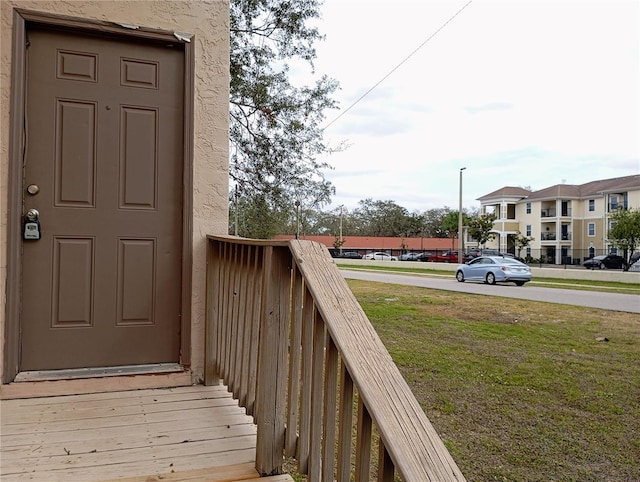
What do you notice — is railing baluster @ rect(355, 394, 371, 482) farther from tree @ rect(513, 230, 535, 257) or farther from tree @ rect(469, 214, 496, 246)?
tree @ rect(513, 230, 535, 257)

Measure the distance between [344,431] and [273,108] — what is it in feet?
22.1

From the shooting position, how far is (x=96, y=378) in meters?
2.56

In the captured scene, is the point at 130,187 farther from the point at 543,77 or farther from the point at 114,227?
the point at 543,77

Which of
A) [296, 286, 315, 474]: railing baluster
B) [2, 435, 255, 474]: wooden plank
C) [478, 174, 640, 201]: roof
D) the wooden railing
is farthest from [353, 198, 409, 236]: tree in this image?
[296, 286, 315, 474]: railing baluster

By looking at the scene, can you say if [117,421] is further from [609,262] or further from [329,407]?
[609,262]

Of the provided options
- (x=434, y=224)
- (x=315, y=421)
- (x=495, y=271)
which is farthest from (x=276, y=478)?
(x=434, y=224)

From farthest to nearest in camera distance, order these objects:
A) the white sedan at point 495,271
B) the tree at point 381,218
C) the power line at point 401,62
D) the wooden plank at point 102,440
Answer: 1. the tree at point 381,218
2. the white sedan at point 495,271
3. the power line at point 401,62
4. the wooden plank at point 102,440

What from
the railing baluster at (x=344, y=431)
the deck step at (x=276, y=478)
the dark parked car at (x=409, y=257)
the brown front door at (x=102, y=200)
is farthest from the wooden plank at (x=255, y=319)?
the dark parked car at (x=409, y=257)

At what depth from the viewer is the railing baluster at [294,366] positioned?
164cm

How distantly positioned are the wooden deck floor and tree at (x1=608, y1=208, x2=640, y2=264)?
27471 millimetres

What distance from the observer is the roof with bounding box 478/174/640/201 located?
1302 inches

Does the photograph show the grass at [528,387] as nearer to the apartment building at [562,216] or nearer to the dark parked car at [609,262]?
the dark parked car at [609,262]

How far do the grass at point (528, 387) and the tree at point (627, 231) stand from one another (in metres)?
18.8

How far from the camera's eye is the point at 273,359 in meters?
1.72
